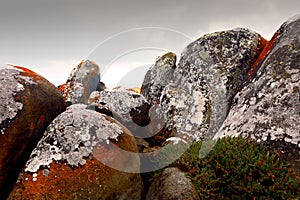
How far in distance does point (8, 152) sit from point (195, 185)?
14.4 feet

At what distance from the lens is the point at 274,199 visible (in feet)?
24.3

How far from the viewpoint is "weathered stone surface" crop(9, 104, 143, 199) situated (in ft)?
24.2

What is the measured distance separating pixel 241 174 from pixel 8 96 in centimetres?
582

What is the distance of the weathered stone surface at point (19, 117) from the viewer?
302 inches

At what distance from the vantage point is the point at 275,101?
10.1 metres

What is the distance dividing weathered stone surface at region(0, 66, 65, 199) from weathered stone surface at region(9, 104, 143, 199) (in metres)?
0.36

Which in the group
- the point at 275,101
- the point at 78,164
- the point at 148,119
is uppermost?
the point at 275,101

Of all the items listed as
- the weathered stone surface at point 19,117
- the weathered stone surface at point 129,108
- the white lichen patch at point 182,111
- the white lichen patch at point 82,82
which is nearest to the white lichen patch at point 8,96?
the weathered stone surface at point 19,117

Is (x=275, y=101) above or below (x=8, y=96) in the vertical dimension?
above

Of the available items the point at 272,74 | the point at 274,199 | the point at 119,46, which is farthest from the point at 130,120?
the point at 274,199

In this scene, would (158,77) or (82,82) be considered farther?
(82,82)

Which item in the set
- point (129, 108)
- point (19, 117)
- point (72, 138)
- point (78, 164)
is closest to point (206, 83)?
point (129, 108)

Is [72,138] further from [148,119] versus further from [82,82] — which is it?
[82,82]

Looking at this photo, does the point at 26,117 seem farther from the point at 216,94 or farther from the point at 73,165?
the point at 216,94
